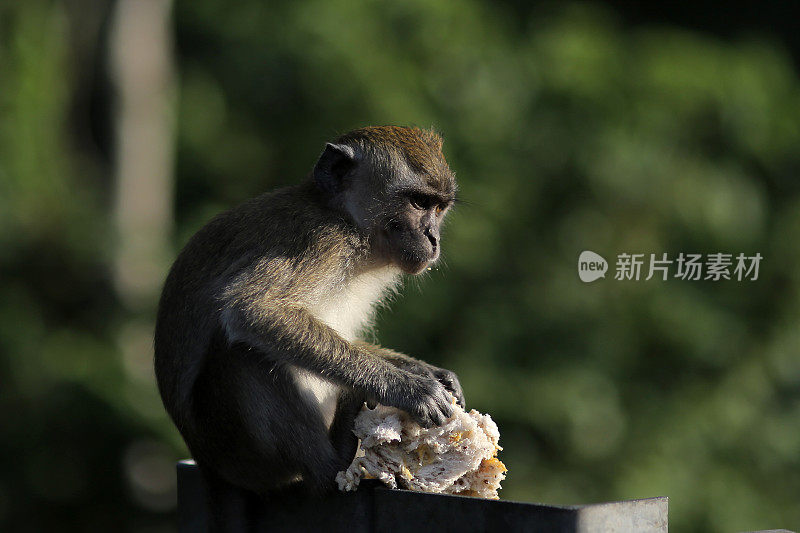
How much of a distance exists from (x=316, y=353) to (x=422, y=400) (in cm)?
46

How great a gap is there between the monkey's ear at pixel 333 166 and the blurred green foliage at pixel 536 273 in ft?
17.4

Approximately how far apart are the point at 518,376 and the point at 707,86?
10.8 feet

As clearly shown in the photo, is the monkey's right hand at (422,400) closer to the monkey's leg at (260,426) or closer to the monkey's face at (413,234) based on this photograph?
the monkey's leg at (260,426)

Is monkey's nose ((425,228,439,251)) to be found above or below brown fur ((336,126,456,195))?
below

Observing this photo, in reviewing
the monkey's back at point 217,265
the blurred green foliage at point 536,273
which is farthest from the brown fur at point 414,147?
the blurred green foliage at point 536,273

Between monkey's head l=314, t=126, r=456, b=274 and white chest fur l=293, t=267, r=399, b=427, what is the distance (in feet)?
0.61

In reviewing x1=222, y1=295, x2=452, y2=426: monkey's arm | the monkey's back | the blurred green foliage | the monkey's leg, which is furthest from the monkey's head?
the blurred green foliage

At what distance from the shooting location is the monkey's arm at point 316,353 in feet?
14.4

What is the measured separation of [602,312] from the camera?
35.0ft

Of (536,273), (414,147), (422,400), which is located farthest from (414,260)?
(536,273)

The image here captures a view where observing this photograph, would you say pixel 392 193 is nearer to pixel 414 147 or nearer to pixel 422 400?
pixel 414 147

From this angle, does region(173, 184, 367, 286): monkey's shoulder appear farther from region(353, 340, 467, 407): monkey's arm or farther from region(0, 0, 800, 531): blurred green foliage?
region(0, 0, 800, 531): blurred green foliage

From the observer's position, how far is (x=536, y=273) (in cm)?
1083

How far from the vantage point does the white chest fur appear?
4672mm
